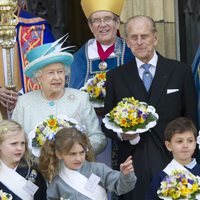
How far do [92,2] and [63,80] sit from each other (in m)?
0.99

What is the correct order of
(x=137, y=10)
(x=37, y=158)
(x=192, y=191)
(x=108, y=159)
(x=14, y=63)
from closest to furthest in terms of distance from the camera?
1. (x=192, y=191)
2. (x=37, y=158)
3. (x=108, y=159)
4. (x=14, y=63)
5. (x=137, y=10)

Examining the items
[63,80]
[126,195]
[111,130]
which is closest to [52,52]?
[63,80]

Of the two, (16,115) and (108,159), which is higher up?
(16,115)

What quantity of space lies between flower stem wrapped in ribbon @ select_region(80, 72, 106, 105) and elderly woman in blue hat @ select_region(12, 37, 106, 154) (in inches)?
8.5

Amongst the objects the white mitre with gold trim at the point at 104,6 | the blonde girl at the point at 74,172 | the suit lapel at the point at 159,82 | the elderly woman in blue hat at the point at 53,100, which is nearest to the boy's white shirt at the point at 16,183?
the blonde girl at the point at 74,172

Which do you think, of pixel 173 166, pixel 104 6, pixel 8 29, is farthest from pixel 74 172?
pixel 104 6

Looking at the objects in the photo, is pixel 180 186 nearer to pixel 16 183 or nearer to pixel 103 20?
pixel 16 183

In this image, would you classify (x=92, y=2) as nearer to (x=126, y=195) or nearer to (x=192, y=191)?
(x=126, y=195)

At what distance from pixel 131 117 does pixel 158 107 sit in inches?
15.0

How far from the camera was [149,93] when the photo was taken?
23.3 feet

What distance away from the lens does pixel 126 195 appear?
713 cm

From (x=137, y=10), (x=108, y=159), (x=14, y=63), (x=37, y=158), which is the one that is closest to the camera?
(x=37, y=158)

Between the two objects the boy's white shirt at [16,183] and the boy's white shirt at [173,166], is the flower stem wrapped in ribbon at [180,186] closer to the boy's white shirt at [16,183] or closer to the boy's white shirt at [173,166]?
the boy's white shirt at [173,166]

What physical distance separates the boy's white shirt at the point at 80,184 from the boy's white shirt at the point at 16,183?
12.4 inches
